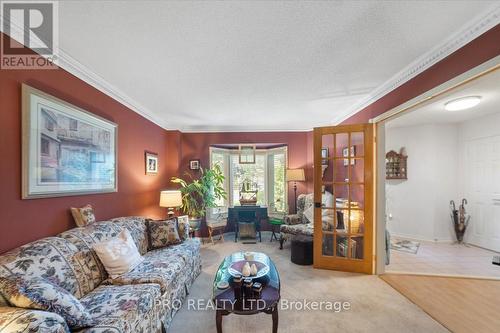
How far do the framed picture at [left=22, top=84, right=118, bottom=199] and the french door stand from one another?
2.95 m

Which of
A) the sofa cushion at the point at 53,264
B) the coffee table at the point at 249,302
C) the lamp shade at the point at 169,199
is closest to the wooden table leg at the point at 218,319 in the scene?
the coffee table at the point at 249,302

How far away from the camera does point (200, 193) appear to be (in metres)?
4.73

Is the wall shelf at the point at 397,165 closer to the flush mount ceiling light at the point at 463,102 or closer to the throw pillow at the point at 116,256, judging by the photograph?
the flush mount ceiling light at the point at 463,102

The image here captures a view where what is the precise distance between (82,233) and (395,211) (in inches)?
231

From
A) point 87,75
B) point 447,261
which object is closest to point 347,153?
point 447,261

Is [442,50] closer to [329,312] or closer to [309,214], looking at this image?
[329,312]

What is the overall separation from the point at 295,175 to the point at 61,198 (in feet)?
13.2

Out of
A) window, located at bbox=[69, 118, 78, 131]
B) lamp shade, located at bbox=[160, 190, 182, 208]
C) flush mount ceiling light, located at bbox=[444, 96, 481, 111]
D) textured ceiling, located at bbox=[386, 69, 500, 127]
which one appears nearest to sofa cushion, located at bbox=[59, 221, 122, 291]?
window, located at bbox=[69, 118, 78, 131]

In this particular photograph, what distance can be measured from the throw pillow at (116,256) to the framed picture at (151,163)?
1.81 m

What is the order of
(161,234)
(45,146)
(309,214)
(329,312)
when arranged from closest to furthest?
(45,146) < (329,312) < (161,234) < (309,214)

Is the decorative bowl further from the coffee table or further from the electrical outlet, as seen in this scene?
the electrical outlet

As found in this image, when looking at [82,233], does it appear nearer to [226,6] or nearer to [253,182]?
[226,6]

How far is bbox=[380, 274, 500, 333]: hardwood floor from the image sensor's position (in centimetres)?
210

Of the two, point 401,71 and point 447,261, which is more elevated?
point 401,71
